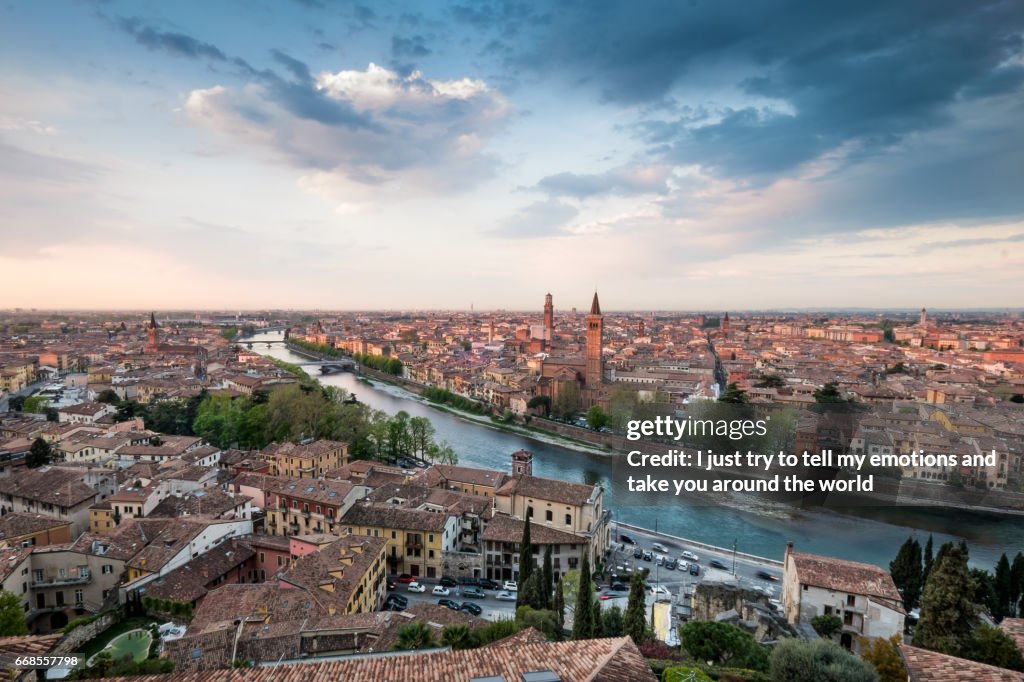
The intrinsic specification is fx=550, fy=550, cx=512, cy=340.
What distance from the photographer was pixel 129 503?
839 cm

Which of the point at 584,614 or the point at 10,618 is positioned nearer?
the point at 10,618

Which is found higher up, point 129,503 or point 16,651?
point 16,651

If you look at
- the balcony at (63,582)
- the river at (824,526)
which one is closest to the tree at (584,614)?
the river at (824,526)

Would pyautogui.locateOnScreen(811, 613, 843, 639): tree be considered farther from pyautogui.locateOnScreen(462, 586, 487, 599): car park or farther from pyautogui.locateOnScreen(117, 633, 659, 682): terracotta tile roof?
pyautogui.locateOnScreen(117, 633, 659, 682): terracotta tile roof

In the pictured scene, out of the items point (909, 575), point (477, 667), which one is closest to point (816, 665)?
point (477, 667)

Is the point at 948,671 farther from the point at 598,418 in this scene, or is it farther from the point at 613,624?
the point at 598,418

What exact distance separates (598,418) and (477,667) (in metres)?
16.1

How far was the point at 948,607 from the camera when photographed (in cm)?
505

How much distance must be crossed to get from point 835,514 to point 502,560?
7240 millimetres

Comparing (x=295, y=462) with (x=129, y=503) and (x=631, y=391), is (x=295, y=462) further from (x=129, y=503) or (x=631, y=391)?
(x=631, y=391)

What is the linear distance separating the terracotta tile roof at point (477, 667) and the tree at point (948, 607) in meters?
4.22

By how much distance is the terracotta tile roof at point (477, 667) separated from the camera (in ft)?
8.00

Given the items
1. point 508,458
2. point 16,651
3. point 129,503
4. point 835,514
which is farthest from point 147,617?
point 835,514

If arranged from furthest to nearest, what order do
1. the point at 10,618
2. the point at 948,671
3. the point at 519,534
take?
the point at 519,534 → the point at 10,618 → the point at 948,671
